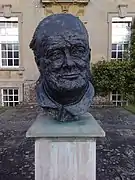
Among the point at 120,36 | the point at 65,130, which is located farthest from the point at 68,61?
the point at 120,36

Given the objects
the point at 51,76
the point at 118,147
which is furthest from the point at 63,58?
the point at 118,147

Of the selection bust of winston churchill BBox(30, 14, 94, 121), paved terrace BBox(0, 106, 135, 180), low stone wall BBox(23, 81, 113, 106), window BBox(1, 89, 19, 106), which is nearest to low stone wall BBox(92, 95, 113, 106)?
low stone wall BBox(23, 81, 113, 106)

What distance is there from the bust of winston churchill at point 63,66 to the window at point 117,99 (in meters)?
8.77

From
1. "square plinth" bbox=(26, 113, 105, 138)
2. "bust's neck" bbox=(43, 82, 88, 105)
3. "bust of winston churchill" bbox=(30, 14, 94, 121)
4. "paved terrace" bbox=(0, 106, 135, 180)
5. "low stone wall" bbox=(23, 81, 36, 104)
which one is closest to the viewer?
"square plinth" bbox=(26, 113, 105, 138)

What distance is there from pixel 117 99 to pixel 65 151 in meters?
9.28

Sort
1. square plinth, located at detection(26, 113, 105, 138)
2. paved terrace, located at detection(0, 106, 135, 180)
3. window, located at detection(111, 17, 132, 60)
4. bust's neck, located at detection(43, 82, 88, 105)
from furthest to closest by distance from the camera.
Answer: window, located at detection(111, 17, 132, 60), paved terrace, located at detection(0, 106, 135, 180), bust's neck, located at detection(43, 82, 88, 105), square plinth, located at detection(26, 113, 105, 138)

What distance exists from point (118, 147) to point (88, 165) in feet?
7.10

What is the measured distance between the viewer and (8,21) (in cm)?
1155

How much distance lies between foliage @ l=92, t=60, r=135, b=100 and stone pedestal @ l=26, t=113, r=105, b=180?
326 inches

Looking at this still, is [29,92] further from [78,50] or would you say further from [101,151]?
[78,50]

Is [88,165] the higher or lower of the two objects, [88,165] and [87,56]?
the lower

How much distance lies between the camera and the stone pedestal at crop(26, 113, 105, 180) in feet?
9.54

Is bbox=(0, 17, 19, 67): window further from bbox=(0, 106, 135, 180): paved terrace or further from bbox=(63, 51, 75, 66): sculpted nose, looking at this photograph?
bbox=(63, 51, 75, 66): sculpted nose

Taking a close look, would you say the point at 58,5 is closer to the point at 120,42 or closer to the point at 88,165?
the point at 120,42
